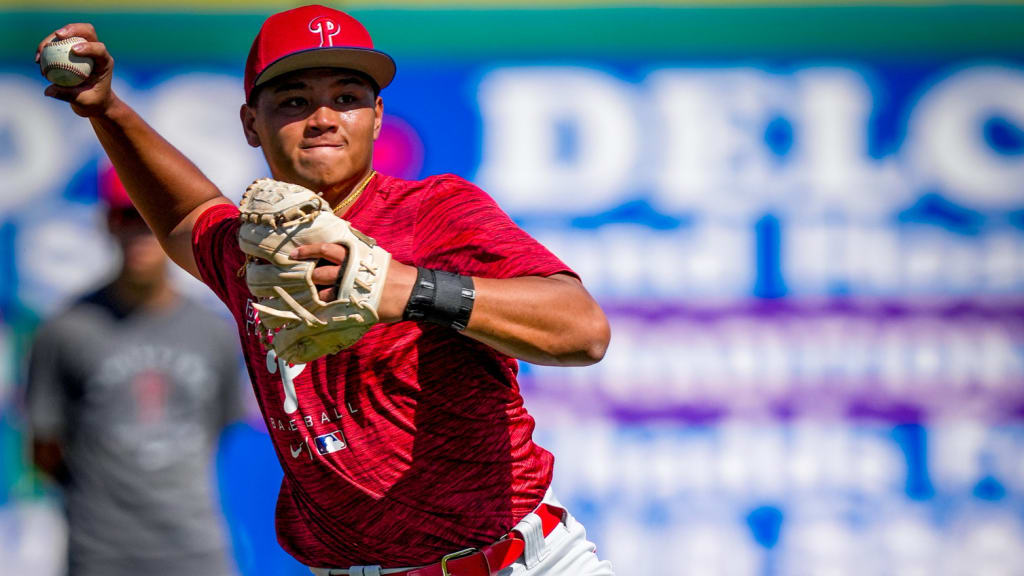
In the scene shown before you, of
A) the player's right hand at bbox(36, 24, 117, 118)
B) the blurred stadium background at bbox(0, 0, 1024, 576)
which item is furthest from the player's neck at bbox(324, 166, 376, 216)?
the blurred stadium background at bbox(0, 0, 1024, 576)

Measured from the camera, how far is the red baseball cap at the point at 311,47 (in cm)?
272

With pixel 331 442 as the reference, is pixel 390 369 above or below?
above

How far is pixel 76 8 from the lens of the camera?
554cm

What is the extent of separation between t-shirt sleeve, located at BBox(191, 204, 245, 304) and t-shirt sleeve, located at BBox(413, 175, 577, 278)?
536 mm

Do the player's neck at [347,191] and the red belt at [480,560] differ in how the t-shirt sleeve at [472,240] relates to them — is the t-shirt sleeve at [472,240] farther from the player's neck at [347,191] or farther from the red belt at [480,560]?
the red belt at [480,560]

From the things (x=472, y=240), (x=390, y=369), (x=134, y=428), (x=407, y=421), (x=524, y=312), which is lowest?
(x=134, y=428)

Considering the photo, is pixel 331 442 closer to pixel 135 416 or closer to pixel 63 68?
pixel 63 68

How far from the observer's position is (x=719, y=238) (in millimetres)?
5512

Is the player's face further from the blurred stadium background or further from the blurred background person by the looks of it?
the blurred stadium background

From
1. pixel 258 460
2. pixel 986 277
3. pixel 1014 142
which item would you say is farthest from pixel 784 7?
pixel 258 460

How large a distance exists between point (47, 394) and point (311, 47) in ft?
7.72

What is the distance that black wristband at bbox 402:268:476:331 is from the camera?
2203 mm

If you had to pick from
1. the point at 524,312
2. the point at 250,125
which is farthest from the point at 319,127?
the point at 524,312

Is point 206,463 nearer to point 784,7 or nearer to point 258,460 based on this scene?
point 258,460
